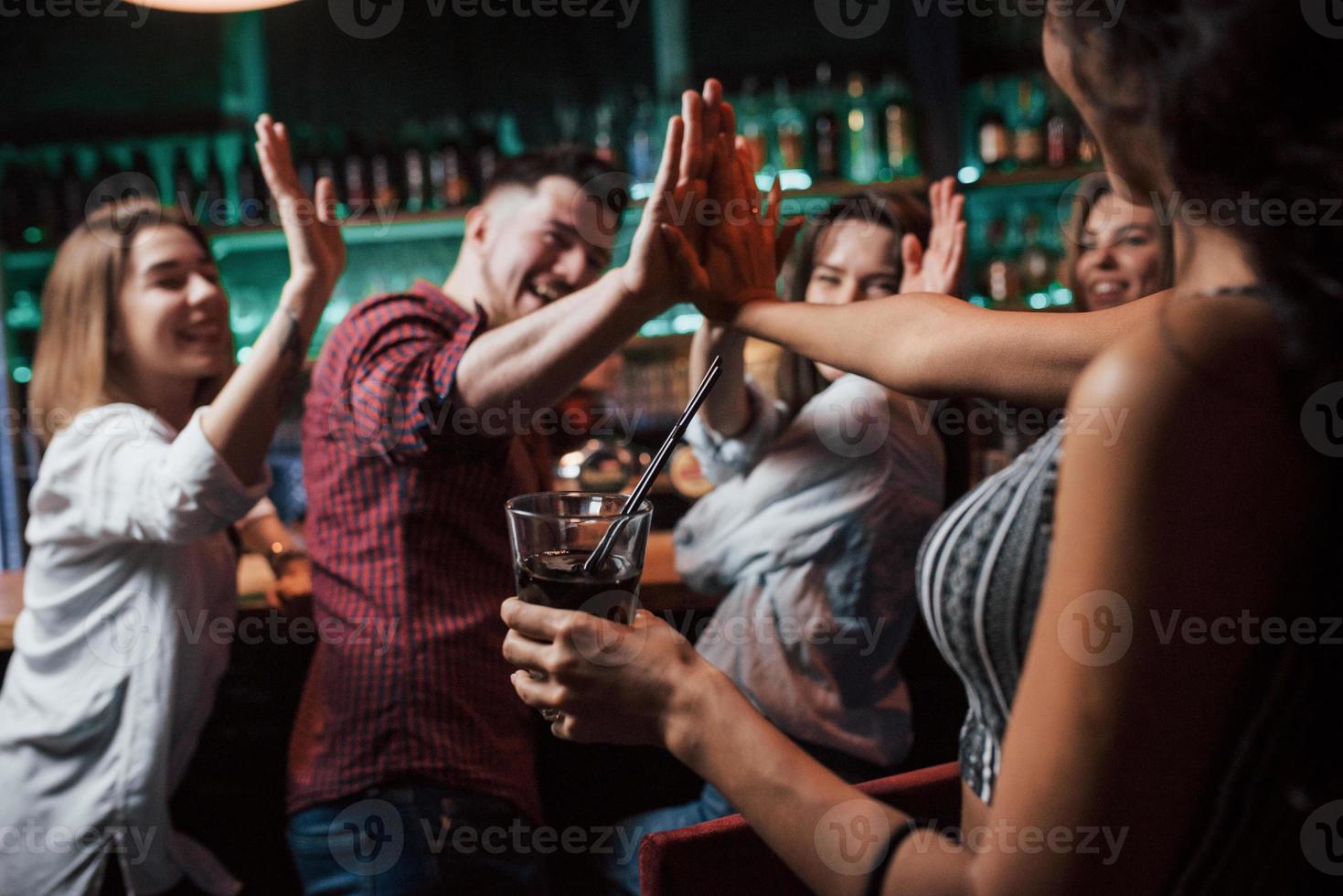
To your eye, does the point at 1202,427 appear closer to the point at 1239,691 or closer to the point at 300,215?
the point at 1239,691

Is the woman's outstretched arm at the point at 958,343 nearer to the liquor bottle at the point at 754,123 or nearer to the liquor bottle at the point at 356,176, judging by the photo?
the liquor bottle at the point at 754,123

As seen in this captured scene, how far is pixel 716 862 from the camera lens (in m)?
1.06

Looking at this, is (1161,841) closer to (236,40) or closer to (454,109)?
(454,109)

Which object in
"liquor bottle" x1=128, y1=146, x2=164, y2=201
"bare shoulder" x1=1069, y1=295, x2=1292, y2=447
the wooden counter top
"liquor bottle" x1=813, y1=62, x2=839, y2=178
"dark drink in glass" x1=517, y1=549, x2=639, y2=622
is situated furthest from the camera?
"liquor bottle" x1=128, y1=146, x2=164, y2=201

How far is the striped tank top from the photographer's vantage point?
701mm

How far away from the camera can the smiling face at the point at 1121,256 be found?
251 centimetres

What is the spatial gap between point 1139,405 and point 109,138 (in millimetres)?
4658

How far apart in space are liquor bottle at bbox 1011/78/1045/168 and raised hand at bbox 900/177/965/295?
7.62 feet

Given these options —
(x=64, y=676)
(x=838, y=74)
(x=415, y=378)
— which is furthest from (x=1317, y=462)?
(x=838, y=74)

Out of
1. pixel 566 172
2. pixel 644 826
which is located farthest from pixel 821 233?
pixel 644 826

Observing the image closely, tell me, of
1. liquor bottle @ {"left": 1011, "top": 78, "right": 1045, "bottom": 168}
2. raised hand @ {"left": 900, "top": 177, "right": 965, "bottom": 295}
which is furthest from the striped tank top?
liquor bottle @ {"left": 1011, "top": 78, "right": 1045, "bottom": 168}

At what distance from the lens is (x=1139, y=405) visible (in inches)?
25.5

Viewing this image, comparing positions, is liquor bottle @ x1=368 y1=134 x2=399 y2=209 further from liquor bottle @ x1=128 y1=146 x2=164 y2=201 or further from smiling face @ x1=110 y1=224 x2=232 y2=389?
smiling face @ x1=110 y1=224 x2=232 y2=389

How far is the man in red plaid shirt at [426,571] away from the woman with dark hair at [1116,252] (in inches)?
56.9
